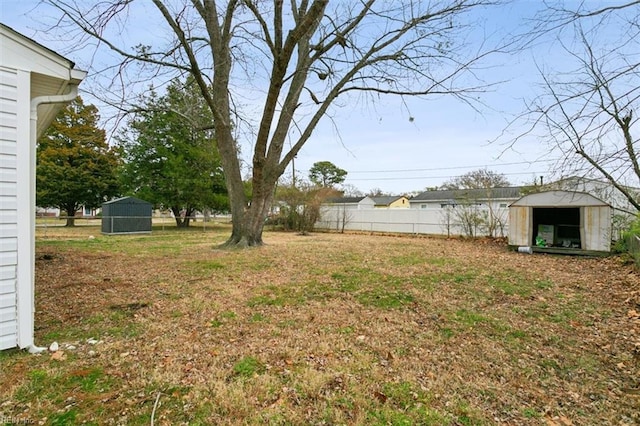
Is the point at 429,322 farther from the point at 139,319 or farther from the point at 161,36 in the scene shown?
the point at 161,36

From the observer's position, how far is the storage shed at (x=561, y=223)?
852 centimetres

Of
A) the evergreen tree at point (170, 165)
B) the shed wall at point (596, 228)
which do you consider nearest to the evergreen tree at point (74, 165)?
the evergreen tree at point (170, 165)

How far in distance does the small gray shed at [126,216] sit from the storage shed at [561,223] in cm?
1581

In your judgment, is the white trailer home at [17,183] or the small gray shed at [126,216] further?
the small gray shed at [126,216]

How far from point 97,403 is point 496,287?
4913 millimetres

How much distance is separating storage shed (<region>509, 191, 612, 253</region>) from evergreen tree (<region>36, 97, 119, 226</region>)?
71.8ft

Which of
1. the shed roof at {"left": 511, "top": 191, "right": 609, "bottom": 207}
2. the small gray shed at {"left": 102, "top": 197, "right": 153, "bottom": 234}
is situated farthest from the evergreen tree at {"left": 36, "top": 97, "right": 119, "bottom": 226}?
the shed roof at {"left": 511, "top": 191, "right": 609, "bottom": 207}

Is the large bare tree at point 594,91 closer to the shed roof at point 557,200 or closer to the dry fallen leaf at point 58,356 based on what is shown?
the dry fallen leaf at point 58,356

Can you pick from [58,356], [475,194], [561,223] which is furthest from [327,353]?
[475,194]

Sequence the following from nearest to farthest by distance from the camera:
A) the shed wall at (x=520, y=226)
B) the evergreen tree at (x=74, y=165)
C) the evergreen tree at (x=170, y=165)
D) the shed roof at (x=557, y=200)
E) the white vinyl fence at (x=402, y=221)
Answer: the shed roof at (x=557, y=200)
the shed wall at (x=520, y=226)
the white vinyl fence at (x=402, y=221)
the evergreen tree at (x=170, y=165)
the evergreen tree at (x=74, y=165)

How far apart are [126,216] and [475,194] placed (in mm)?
16324

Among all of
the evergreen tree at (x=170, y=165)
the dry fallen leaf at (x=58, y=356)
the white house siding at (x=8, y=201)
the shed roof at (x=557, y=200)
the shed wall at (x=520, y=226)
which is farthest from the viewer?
the evergreen tree at (x=170, y=165)

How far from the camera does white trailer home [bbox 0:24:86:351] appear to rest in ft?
7.75

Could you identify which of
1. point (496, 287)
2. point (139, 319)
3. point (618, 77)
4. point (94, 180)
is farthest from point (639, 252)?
point (94, 180)
